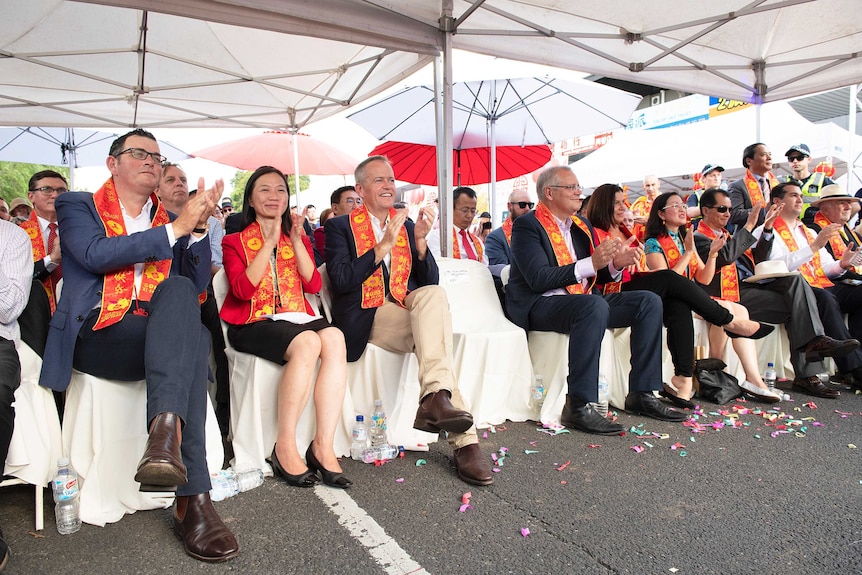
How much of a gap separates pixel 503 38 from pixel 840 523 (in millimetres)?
3962

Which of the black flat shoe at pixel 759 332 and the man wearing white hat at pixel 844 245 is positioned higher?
the man wearing white hat at pixel 844 245

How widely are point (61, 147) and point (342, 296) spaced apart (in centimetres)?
843

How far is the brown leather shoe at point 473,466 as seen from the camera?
8.29 feet

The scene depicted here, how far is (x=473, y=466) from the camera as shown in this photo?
2.57 meters

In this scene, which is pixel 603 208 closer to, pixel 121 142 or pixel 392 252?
pixel 392 252

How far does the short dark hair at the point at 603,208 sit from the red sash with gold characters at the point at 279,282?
7.49 ft

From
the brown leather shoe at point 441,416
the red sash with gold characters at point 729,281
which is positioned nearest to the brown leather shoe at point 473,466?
the brown leather shoe at point 441,416

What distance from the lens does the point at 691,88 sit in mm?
5934

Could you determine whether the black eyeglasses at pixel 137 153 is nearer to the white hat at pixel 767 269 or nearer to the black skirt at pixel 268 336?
the black skirt at pixel 268 336

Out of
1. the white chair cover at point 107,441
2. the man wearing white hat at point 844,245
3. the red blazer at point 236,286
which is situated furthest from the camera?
the man wearing white hat at point 844,245

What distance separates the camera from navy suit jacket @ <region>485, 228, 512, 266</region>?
18.0 feet

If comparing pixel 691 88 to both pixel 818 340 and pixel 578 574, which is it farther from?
pixel 578 574

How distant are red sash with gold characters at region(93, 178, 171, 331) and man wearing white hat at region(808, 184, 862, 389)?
15.5 ft

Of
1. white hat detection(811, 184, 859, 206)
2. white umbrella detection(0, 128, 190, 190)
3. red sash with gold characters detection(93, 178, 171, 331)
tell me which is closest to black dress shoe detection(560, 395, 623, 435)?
red sash with gold characters detection(93, 178, 171, 331)
